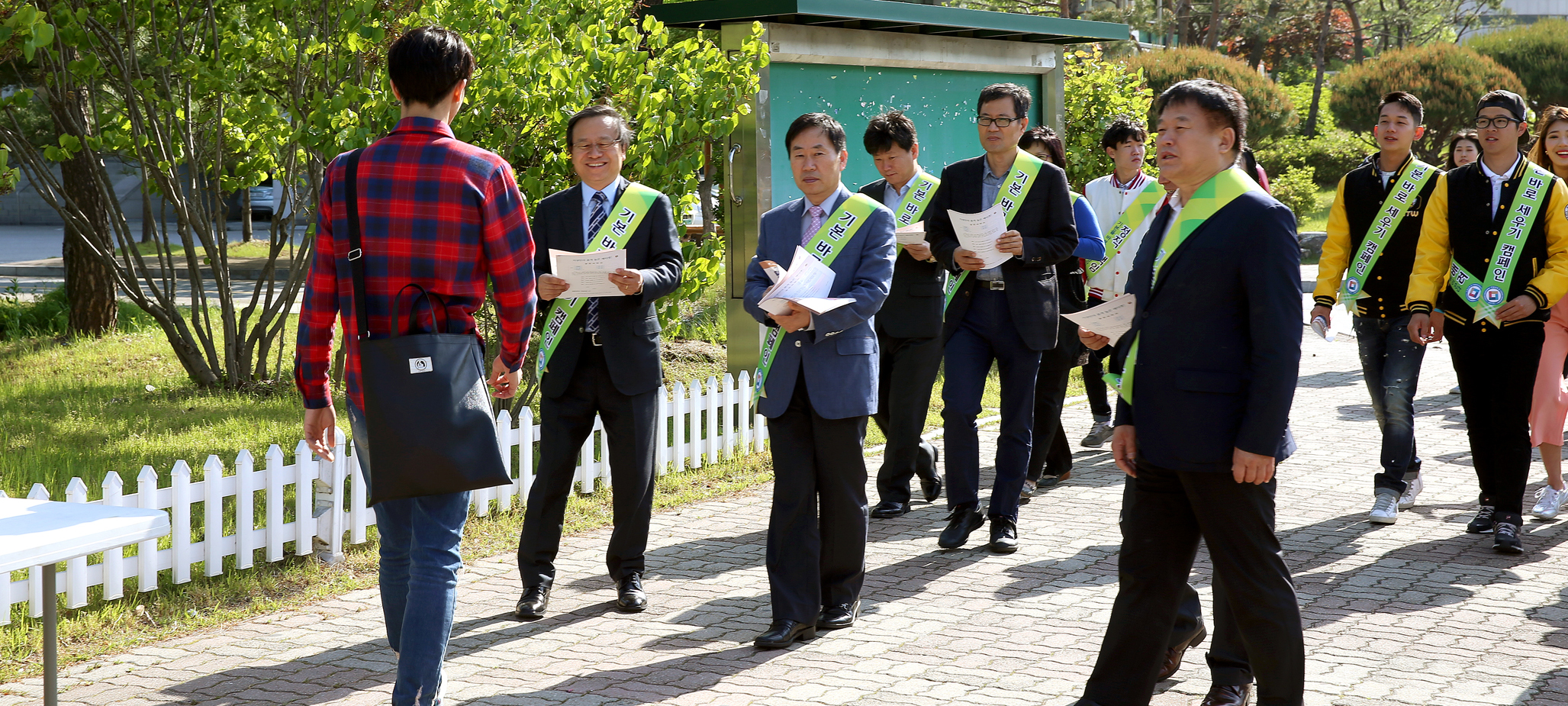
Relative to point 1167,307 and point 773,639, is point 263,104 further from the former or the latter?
point 1167,307

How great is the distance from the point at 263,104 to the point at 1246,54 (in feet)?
143

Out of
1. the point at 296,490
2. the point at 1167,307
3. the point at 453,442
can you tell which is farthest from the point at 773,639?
the point at 296,490

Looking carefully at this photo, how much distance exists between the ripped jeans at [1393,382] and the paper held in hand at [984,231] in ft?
6.32

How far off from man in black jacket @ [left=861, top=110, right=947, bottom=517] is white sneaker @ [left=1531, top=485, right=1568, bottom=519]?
298 centimetres

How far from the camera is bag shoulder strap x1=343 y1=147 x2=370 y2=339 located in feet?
11.9

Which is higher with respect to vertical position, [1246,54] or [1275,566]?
[1246,54]

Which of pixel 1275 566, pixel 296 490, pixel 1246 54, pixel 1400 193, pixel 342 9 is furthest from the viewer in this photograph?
pixel 1246 54

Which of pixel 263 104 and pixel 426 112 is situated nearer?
pixel 426 112

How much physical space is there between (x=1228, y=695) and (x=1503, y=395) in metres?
2.92

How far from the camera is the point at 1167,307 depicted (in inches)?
140

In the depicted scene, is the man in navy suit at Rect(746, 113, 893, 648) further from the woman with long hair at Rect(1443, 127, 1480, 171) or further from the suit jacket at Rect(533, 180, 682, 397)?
the woman with long hair at Rect(1443, 127, 1480, 171)

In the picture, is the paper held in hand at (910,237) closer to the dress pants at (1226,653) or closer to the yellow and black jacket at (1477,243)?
the yellow and black jacket at (1477,243)

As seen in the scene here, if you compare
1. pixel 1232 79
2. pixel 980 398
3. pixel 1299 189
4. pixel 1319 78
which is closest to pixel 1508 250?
pixel 980 398

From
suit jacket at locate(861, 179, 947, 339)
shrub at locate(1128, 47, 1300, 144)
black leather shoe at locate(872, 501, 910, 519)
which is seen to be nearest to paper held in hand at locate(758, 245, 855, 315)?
suit jacket at locate(861, 179, 947, 339)
